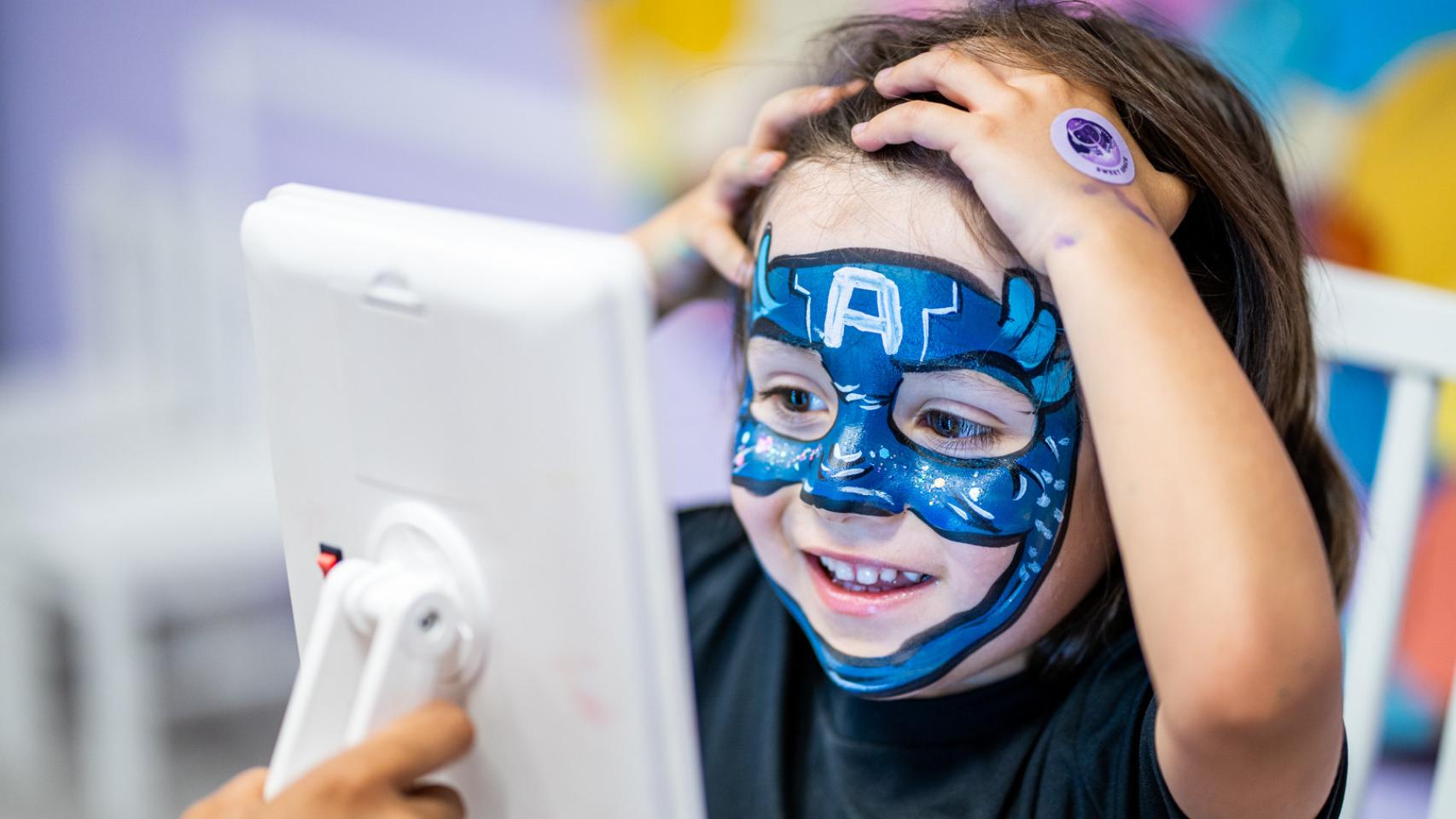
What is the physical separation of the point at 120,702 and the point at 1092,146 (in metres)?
1.55

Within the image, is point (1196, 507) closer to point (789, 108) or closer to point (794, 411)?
point (794, 411)

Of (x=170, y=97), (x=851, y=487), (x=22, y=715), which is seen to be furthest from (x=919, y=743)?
(x=170, y=97)

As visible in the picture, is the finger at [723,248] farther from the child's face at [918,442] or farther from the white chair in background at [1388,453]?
the white chair in background at [1388,453]

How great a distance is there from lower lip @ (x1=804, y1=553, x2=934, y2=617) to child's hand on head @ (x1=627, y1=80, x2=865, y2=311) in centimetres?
19

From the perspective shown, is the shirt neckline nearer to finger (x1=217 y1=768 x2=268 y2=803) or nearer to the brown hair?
the brown hair

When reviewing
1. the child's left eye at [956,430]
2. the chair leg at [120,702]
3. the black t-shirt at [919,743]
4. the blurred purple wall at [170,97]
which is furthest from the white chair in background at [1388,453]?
the chair leg at [120,702]

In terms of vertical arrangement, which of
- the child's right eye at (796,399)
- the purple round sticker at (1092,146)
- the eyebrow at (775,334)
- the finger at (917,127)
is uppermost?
the finger at (917,127)

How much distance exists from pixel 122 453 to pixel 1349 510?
1.68m

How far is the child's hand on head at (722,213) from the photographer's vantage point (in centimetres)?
79

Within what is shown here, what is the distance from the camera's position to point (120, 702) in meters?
1.78

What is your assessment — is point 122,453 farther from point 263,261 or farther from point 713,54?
point 263,261

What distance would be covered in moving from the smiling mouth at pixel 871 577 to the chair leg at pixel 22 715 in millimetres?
1528

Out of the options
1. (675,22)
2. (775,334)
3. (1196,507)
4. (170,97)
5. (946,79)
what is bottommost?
(1196,507)

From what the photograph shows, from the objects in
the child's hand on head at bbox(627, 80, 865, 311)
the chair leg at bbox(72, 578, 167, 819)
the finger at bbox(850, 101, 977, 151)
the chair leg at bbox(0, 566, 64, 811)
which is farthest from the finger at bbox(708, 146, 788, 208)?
the chair leg at bbox(0, 566, 64, 811)
